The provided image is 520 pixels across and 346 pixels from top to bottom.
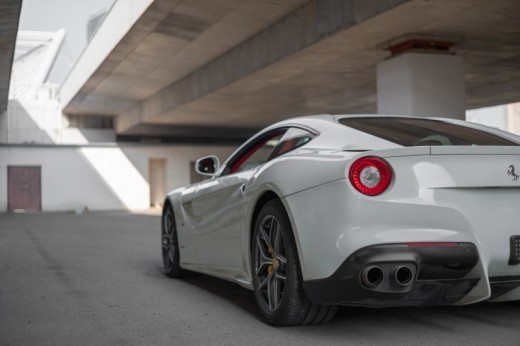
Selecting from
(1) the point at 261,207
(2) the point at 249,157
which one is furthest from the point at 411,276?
(2) the point at 249,157

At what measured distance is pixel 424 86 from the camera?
41.5ft

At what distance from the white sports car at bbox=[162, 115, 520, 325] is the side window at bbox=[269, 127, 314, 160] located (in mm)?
135

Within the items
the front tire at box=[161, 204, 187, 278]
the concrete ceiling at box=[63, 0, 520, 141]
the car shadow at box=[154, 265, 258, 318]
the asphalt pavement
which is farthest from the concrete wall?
the front tire at box=[161, 204, 187, 278]

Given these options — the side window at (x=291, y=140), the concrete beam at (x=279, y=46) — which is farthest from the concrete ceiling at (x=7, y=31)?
the side window at (x=291, y=140)

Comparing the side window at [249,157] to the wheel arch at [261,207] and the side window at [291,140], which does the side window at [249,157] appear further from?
the wheel arch at [261,207]

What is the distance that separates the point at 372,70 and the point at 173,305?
41.3 ft

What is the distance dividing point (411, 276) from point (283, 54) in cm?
1097

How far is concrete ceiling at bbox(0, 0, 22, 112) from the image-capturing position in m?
11.7

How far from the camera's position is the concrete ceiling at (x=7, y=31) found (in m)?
11.7

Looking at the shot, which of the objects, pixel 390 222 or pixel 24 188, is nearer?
pixel 390 222

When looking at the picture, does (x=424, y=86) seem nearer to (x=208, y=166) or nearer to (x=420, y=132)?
(x=208, y=166)

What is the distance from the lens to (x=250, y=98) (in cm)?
2098

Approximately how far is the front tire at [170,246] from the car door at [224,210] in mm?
603

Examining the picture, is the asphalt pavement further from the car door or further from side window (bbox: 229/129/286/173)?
side window (bbox: 229/129/286/173)
